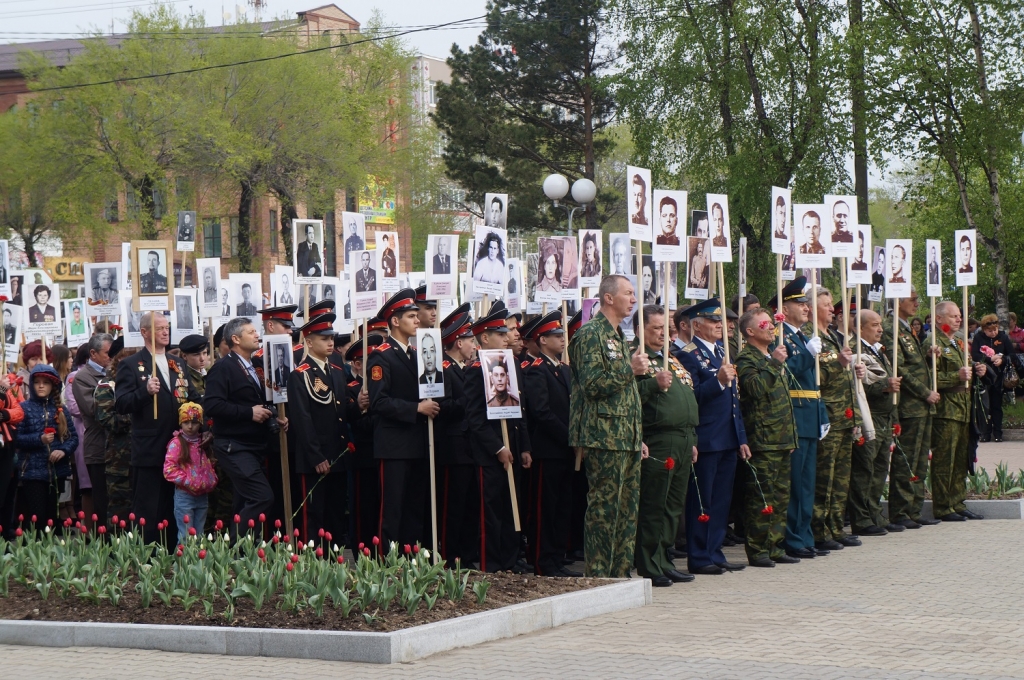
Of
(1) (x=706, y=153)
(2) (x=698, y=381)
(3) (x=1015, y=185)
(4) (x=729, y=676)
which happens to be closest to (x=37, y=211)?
(1) (x=706, y=153)

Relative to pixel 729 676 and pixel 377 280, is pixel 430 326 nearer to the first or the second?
pixel 377 280

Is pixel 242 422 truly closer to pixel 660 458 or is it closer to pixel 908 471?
pixel 660 458

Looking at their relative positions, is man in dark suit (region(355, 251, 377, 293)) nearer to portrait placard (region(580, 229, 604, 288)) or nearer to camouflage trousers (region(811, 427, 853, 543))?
portrait placard (region(580, 229, 604, 288))

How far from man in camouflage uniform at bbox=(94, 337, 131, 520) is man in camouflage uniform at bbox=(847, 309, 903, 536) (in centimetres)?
644

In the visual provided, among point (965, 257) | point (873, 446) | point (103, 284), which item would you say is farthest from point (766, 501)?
point (103, 284)

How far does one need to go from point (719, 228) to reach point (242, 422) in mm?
4245

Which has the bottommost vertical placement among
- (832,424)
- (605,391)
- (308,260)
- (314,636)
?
(314,636)

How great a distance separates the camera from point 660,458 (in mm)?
10742

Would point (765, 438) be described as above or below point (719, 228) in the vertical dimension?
below

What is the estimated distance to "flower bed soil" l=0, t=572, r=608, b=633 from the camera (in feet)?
26.6

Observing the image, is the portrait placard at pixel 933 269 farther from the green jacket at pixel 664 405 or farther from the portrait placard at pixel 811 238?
the green jacket at pixel 664 405

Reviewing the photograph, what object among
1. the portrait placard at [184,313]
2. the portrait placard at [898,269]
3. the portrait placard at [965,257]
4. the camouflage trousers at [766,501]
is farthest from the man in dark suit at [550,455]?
the portrait placard at [965,257]

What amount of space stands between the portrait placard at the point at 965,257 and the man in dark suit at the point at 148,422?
839cm

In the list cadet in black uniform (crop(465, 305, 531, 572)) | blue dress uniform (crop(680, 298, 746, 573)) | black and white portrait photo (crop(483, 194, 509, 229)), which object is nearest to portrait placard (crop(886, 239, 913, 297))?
blue dress uniform (crop(680, 298, 746, 573))
